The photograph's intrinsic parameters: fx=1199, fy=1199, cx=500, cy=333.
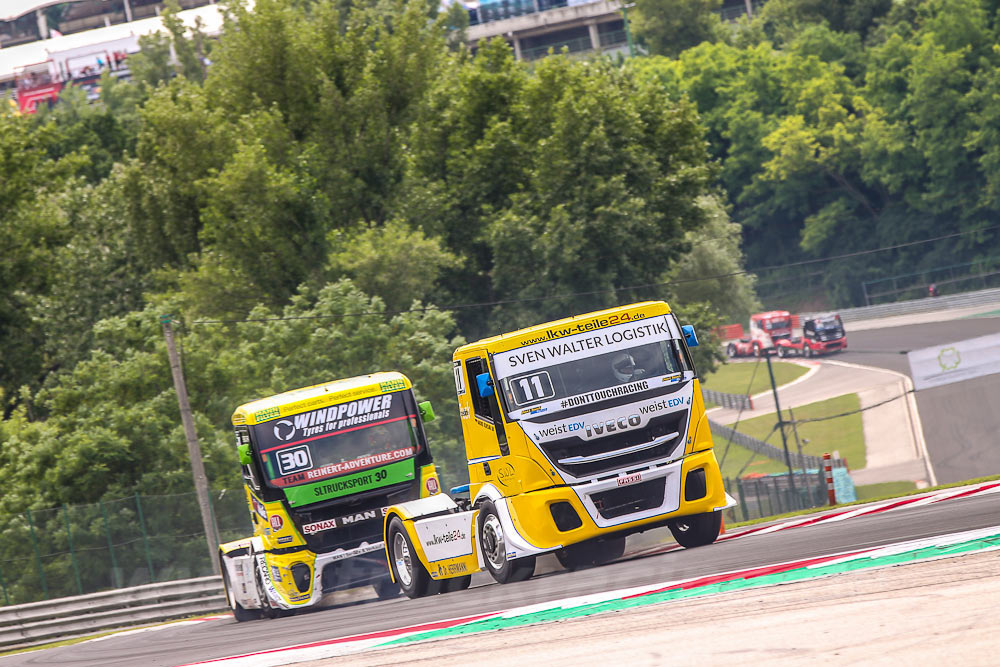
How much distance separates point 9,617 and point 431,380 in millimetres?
13193

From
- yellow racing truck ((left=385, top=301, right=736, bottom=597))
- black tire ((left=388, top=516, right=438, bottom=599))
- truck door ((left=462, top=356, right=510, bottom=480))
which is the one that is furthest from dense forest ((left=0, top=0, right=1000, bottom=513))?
yellow racing truck ((left=385, top=301, right=736, bottom=597))

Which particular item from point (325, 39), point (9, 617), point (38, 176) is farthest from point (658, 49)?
point (9, 617)

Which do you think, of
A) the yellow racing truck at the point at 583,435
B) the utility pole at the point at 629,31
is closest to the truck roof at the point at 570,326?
the yellow racing truck at the point at 583,435

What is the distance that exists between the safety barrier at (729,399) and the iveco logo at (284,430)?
145 feet

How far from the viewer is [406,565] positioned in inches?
565

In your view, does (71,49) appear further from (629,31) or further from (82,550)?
(82,550)

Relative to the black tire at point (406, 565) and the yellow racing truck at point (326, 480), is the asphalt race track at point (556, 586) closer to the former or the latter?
the black tire at point (406, 565)

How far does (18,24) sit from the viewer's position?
174 metres

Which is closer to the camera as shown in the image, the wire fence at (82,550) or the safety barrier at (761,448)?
the wire fence at (82,550)

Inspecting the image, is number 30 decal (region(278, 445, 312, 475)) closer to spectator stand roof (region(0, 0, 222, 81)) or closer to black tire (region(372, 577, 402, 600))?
black tire (region(372, 577, 402, 600))

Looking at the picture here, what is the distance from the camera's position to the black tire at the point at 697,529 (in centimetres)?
1306

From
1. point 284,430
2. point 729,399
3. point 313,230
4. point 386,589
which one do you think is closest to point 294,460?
point 284,430

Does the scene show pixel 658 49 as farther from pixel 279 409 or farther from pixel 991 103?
pixel 279 409

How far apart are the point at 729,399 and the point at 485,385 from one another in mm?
51300
